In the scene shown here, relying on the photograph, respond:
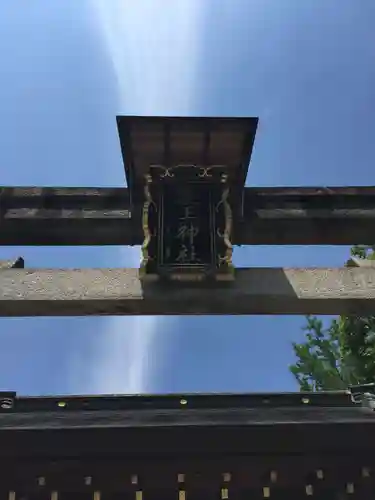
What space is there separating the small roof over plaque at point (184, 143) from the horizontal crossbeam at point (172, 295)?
3.39 ft

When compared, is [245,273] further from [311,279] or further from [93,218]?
[93,218]

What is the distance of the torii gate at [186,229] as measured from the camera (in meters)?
5.20

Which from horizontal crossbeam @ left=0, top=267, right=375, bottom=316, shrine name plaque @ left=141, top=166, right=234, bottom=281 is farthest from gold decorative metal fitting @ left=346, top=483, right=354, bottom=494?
shrine name plaque @ left=141, top=166, right=234, bottom=281

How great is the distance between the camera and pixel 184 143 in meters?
5.39

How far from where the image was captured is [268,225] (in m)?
5.86

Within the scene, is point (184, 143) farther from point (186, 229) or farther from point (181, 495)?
point (181, 495)

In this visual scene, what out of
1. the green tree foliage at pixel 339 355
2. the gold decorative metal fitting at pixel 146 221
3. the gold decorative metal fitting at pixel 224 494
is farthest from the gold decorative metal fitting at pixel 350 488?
the green tree foliage at pixel 339 355

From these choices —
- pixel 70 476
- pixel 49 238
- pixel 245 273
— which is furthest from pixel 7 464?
pixel 245 273

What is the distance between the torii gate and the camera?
205 inches

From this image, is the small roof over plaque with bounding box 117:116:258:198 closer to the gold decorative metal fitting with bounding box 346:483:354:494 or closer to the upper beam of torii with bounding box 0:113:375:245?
the upper beam of torii with bounding box 0:113:375:245

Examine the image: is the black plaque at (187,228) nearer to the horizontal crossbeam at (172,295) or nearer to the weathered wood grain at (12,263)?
the horizontal crossbeam at (172,295)

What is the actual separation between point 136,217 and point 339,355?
29.3 feet

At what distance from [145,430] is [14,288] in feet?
6.08

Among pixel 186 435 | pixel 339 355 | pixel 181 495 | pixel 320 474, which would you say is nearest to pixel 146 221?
pixel 186 435
